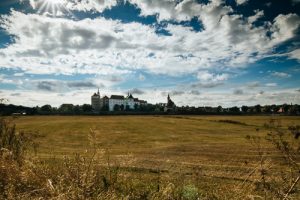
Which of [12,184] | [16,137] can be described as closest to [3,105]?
[16,137]

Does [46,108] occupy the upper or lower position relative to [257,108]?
lower

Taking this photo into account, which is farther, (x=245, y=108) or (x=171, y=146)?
(x=245, y=108)

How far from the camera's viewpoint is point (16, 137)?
7.11m

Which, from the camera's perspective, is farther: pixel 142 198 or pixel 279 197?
pixel 142 198

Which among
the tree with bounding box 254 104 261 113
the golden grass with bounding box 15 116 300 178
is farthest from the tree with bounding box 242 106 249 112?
the golden grass with bounding box 15 116 300 178

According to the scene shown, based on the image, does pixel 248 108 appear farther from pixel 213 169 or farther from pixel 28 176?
pixel 28 176

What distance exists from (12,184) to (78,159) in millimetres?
972

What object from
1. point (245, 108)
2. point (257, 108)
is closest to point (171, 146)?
point (257, 108)

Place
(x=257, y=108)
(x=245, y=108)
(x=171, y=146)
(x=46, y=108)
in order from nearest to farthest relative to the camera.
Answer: (x=171, y=146) → (x=257, y=108) → (x=245, y=108) → (x=46, y=108)

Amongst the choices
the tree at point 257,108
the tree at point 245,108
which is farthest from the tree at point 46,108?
the tree at point 257,108

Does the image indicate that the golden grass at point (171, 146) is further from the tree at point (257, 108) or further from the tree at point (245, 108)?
the tree at point (245, 108)

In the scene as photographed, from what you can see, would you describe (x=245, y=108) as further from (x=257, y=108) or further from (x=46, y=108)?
(x=46, y=108)

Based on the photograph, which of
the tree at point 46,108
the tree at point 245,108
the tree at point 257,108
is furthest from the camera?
the tree at point 46,108

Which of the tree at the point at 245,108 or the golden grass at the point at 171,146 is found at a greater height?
the tree at the point at 245,108
